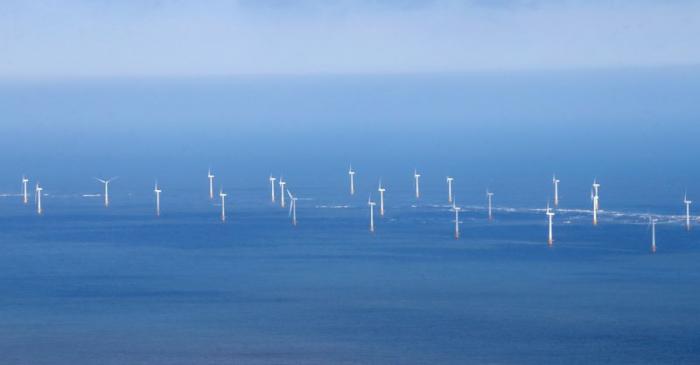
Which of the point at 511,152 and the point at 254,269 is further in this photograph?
the point at 511,152

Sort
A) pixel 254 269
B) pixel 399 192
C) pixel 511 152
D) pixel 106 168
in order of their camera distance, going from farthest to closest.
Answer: pixel 511 152, pixel 106 168, pixel 399 192, pixel 254 269

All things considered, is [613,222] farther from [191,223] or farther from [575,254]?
[191,223]

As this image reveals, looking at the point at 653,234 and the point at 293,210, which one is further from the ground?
the point at 293,210

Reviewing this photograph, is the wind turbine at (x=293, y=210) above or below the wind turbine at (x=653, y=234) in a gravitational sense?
above

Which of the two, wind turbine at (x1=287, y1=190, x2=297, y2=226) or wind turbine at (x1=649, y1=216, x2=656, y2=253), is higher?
wind turbine at (x1=287, y1=190, x2=297, y2=226)

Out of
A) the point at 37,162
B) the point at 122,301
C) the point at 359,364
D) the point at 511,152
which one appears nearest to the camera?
the point at 359,364

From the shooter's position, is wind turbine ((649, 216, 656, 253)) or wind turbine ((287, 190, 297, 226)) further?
wind turbine ((287, 190, 297, 226))

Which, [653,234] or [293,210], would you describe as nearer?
[653,234]

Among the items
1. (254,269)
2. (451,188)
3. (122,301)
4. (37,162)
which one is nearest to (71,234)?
(254,269)

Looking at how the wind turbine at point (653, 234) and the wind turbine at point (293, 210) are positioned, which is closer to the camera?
the wind turbine at point (653, 234)
